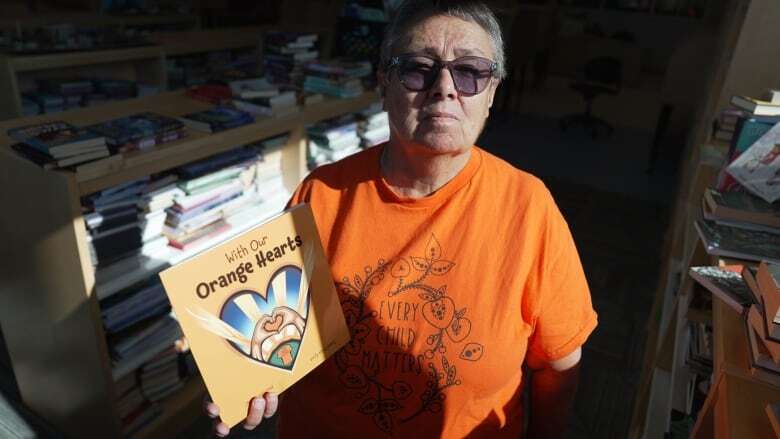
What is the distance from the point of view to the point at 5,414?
229 cm

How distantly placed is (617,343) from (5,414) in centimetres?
301

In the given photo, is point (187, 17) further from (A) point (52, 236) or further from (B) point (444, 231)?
(B) point (444, 231)

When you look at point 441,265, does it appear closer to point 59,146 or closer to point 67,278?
point 59,146

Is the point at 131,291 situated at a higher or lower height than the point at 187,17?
lower

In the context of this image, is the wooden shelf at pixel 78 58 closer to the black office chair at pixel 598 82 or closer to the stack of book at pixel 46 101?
the stack of book at pixel 46 101

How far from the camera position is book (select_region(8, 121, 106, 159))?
5.20ft

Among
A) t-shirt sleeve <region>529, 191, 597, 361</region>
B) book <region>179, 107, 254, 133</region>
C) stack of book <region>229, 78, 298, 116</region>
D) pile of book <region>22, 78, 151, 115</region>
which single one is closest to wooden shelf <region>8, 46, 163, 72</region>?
pile of book <region>22, 78, 151, 115</region>

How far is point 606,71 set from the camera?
6449 millimetres

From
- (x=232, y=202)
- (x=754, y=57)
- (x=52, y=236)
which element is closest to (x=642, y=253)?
(x=754, y=57)

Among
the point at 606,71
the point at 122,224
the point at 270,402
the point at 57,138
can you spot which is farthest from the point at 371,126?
the point at 606,71

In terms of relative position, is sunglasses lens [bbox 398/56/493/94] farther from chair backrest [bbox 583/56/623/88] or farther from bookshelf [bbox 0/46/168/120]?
chair backrest [bbox 583/56/623/88]

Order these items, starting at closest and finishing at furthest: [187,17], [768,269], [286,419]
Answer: [768,269] → [286,419] → [187,17]

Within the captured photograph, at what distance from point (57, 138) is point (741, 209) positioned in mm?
2004

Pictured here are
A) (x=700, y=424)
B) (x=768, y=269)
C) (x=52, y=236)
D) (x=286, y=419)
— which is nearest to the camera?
(x=768, y=269)
